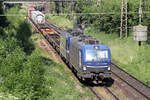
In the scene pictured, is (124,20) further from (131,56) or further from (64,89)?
(64,89)

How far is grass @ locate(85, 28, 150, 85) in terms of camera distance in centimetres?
2693

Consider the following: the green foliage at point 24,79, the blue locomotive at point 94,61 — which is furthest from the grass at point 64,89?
the green foliage at point 24,79

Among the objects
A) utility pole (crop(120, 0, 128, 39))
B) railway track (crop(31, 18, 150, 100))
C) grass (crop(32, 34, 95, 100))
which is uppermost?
utility pole (crop(120, 0, 128, 39))

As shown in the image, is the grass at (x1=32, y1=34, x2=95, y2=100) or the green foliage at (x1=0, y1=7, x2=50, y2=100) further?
the grass at (x1=32, y1=34, x2=95, y2=100)

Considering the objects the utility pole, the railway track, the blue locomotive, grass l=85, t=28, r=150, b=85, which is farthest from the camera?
the utility pole

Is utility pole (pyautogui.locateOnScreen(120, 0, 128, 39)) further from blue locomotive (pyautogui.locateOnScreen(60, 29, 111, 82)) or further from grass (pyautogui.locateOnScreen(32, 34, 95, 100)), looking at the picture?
blue locomotive (pyautogui.locateOnScreen(60, 29, 111, 82))

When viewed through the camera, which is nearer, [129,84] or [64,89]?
[64,89]

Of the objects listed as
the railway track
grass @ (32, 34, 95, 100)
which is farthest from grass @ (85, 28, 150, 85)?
grass @ (32, 34, 95, 100)

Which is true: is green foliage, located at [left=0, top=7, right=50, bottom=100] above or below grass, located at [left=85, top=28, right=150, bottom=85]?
above

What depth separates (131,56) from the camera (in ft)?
107

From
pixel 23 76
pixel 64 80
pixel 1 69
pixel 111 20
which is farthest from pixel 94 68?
pixel 111 20

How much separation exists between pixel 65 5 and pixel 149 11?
1339 inches

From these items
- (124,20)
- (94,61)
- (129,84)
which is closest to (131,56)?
(124,20)

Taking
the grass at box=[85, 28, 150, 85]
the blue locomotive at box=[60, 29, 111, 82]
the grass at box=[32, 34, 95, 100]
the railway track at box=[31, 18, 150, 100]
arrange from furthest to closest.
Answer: the grass at box=[85, 28, 150, 85] → the blue locomotive at box=[60, 29, 111, 82] → the railway track at box=[31, 18, 150, 100] → the grass at box=[32, 34, 95, 100]
